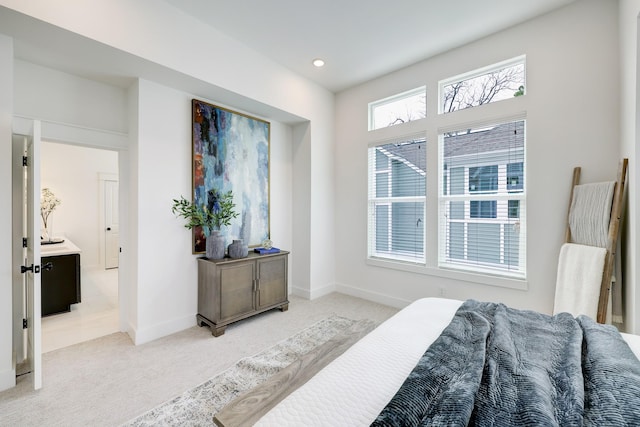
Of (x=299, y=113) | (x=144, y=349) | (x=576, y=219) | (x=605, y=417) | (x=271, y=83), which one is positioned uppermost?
(x=271, y=83)

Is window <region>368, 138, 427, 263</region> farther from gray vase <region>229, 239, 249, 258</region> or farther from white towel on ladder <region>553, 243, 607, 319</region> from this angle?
gray vase <region>229, 239, 249, 258</region>

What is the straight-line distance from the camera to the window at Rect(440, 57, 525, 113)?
2981 mm

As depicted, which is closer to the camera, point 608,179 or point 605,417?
point 605,417

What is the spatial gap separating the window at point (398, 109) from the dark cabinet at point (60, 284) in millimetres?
4511

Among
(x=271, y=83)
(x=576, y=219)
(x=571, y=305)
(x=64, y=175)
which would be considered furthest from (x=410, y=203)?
(x=64, y=175)

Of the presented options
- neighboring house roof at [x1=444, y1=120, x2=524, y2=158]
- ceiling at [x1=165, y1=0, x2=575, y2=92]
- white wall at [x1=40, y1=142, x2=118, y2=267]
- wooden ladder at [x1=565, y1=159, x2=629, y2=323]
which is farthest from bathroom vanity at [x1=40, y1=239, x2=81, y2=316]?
wooden ladder at [x1=565, y1=159, x2=629, y2=323]

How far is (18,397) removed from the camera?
1958 millimetres

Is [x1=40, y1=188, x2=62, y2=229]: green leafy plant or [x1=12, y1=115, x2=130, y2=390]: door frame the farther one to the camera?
[x1=40, y1=188, x2=62, y2=229]: green leafy plant

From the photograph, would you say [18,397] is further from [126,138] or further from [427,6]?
[427,6]

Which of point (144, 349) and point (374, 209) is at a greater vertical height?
point (374, 209)

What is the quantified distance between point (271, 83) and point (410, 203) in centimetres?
240

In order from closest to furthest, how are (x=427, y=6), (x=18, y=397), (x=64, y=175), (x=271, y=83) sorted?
1. (x=18, y=397)
2. (x=427, y=6)
3. (x=271, y=83)
4. (x=64, y=175)

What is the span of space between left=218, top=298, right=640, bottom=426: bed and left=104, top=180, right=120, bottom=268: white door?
680 cm

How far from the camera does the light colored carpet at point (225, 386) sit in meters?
1.75
